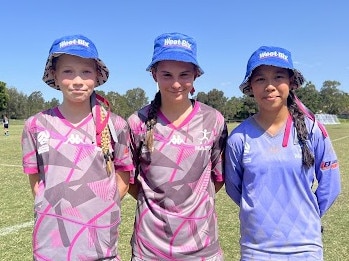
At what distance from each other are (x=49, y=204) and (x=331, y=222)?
4.81 metres

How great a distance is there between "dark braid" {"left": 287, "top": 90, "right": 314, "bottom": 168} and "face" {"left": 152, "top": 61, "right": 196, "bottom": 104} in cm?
73

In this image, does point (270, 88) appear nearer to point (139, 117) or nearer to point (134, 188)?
point (139, 117)

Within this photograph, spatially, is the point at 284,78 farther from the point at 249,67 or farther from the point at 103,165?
the point at 103,165

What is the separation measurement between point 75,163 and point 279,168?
1.29 metres

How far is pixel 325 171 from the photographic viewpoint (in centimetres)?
289

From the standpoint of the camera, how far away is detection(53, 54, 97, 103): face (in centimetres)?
279

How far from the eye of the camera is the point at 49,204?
8.80 ft

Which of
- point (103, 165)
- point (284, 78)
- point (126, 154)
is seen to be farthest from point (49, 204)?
point (284, 78)

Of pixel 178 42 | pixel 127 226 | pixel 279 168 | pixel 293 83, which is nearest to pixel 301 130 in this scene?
pixel 279 168

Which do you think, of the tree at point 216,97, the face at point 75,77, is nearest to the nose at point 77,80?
the face at point 75,77

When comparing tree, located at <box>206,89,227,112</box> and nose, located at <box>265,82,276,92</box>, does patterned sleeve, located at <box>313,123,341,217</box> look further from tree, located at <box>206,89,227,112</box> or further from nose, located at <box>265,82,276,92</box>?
tree, located at <box>206,89,227,112</box>

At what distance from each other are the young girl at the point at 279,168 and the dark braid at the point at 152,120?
547mm

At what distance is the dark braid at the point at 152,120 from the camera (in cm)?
300

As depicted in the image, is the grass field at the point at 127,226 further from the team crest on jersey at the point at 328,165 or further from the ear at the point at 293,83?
the ear at the point at 293,83
